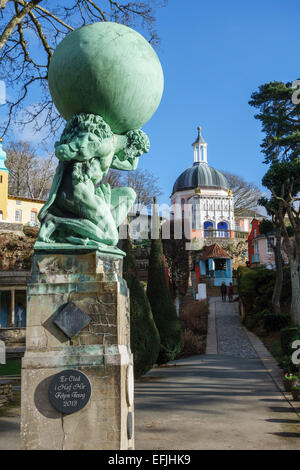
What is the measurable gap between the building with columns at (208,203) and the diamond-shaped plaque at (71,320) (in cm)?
4607

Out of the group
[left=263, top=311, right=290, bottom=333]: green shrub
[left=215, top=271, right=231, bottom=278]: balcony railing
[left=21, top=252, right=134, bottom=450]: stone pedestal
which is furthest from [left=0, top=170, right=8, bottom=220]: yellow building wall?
[left=21, top=252, right=134, bottom=450]: stone pedestal

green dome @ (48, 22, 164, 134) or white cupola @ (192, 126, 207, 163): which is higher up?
white cupola @ (192, 126, 207, 163)

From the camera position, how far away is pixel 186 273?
26.0 meters

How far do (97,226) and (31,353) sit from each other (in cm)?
144

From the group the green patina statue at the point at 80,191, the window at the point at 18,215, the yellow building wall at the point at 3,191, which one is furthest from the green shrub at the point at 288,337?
the window at the point at 18,215

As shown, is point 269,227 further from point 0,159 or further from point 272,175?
point 0,159

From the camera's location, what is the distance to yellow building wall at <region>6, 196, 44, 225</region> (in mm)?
44406

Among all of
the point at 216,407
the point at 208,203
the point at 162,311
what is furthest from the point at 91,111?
the point at 208,203

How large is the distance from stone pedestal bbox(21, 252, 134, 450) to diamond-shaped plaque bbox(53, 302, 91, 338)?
0.04 meters

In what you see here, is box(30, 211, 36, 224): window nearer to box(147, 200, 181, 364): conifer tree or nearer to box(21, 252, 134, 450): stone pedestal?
box(147, 200, 181, 364): conifer tree

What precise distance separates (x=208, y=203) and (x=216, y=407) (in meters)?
46.6

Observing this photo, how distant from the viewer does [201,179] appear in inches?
2196

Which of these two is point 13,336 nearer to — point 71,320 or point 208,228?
point 71,320

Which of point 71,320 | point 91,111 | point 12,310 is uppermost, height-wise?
point 91,111
